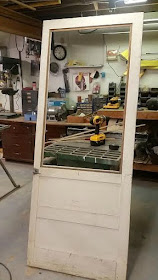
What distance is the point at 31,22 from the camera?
3.72m

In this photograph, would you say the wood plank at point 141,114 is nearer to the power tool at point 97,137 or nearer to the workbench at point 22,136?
the workbench at point 22,136

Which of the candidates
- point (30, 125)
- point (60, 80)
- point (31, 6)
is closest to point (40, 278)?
point (30, 125)

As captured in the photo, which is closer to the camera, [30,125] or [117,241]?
[117,241]

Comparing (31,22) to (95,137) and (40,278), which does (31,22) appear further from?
(40,278)

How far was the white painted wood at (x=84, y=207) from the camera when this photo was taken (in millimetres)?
1584

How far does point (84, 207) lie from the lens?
1.72m

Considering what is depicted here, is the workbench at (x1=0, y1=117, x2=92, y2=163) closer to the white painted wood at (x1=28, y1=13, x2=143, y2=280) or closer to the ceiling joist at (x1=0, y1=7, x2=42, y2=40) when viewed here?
the ceiling joist at (x1=0, y1=7, x2=42, y2=40)

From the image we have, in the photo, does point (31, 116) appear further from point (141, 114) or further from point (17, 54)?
point (141, 114)

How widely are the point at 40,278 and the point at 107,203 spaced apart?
736 millimetres

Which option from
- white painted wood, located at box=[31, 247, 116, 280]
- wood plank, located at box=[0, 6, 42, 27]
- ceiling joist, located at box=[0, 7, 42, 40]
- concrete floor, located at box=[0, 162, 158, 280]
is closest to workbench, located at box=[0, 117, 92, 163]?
concrete floor, located at box=[0, 162, 158, 280]

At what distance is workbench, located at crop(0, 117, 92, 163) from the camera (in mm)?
3762

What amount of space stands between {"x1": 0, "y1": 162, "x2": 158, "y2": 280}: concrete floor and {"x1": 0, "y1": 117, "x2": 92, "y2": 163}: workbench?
0.61 m

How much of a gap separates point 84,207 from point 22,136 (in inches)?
97.6

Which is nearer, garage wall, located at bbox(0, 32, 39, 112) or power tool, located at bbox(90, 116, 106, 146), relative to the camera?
power tool, located at bbox(90, 116, 106, 146)
